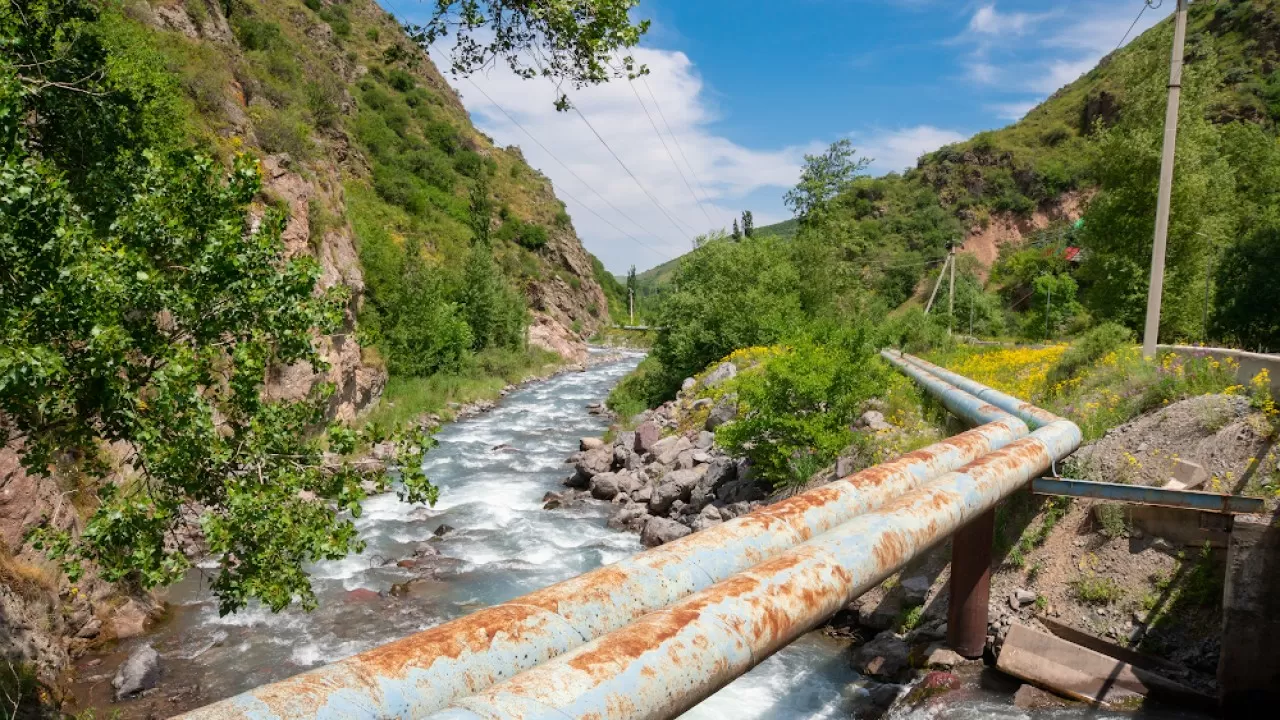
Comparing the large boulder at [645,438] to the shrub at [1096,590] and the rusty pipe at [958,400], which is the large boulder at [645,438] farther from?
the shrub at [1096,590]

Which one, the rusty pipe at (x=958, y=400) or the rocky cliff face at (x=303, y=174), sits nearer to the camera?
the rusty pipe at (x=958, y=400)

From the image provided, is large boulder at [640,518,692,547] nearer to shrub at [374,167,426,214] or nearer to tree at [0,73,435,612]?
tree at [0,73,435,612]

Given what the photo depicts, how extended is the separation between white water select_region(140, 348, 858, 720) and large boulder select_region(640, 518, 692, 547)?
0.33 meters

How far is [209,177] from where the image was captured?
6641 mm

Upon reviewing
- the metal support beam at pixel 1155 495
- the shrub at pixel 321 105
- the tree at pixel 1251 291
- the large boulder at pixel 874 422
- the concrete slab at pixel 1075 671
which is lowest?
the concrete slab at pixel 1075 671

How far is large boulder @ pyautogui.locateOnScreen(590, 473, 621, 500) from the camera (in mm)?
20062

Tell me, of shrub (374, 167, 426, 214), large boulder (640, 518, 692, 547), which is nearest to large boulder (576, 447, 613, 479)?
large boulder (640, 518, 692, 547)

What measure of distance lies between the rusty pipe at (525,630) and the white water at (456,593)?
537 cm

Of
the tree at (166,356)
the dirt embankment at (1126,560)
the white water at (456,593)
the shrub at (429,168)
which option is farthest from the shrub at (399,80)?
the dirt embankment at (1126,560)

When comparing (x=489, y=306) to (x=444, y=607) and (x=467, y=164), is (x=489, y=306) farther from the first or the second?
(x=467, y=164)

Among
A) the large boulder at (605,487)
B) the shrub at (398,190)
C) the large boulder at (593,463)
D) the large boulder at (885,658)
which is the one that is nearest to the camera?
the large boulder at (885,658)

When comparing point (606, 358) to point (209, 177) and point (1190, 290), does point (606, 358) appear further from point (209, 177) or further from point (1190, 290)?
point (209, 177)

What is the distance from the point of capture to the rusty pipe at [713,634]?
107 inches

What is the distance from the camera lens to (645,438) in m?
23.7
